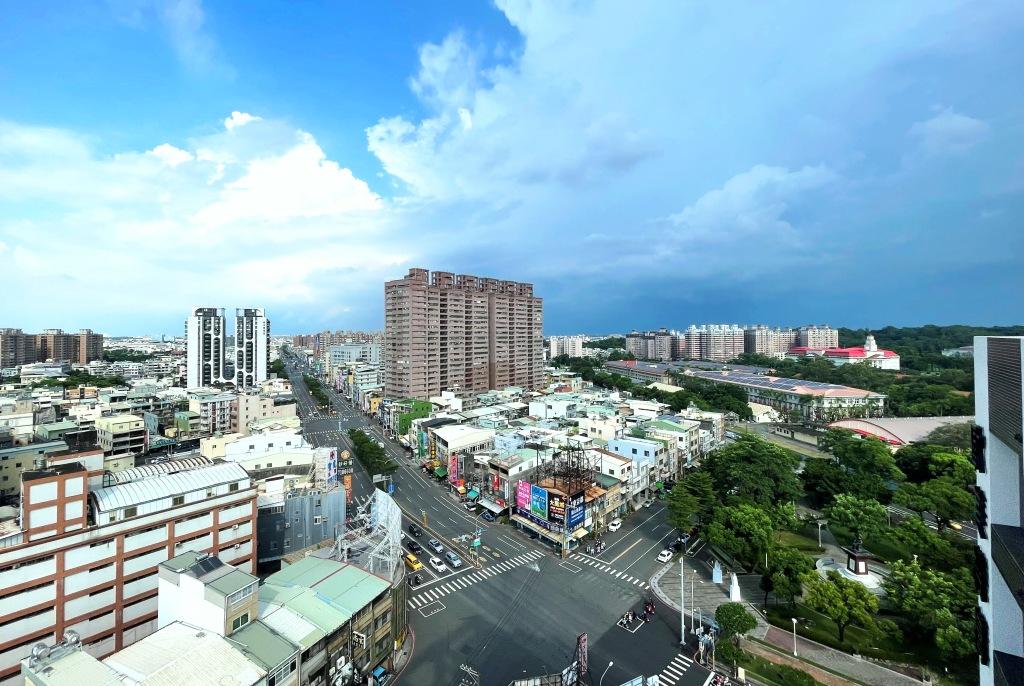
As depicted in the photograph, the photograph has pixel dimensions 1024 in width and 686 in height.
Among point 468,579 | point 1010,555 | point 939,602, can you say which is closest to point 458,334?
point 468,579

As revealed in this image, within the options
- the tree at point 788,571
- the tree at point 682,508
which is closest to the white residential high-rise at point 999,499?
the tree at point 788,571

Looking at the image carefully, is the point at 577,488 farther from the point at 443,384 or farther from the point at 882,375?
the point at 882,375

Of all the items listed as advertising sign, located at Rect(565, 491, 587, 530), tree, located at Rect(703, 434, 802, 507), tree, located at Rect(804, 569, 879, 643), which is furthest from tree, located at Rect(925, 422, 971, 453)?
advertising sign, located at Rect(565, 491, 587, 530)

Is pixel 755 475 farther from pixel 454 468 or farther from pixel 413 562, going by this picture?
pixel 454 468

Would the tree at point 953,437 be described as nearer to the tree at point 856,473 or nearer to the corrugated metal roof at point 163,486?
the tree at point 856,473

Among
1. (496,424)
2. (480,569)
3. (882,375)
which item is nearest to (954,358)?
(882,375)

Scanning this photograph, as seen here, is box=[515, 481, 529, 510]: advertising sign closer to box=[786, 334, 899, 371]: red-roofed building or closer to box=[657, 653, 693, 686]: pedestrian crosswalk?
box=[657, 653, 693, 686]: pedestrian crosswalk
